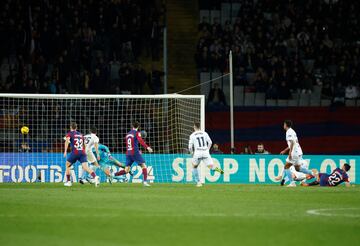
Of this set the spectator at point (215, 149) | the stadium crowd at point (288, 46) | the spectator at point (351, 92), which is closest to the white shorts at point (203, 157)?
the spectator at point (215, 149)

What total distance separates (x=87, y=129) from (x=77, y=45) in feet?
13.4

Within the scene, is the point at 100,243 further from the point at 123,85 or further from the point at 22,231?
the point at 123,85

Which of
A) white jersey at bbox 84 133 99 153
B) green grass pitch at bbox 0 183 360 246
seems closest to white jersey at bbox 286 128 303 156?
green grass pitch at bbox 0 183 360 246

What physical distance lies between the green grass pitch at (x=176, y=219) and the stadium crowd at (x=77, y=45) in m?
11.9

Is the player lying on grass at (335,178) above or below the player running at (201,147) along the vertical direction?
below

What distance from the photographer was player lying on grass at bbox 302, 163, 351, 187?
81.6ft

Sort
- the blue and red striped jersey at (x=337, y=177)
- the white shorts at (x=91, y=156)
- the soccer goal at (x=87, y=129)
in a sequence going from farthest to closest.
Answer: the soccer goal at (x=87, y=129), the white shorts at (x=91, y=156), the blue and red striped jersey at (x=337, y=177)

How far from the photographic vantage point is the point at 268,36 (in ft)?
114

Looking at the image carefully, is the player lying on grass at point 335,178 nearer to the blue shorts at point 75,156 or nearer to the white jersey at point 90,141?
the white jersey at point 90,141

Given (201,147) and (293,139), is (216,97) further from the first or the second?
(293,139)

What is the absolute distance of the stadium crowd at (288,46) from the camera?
33.1 metres

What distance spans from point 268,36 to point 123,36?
6.01m

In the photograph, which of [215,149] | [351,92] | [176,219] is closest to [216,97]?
[215,149]

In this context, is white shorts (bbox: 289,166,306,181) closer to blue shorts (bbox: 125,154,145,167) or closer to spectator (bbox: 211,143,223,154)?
blue shorts (bbox: 125,154,145,167)
